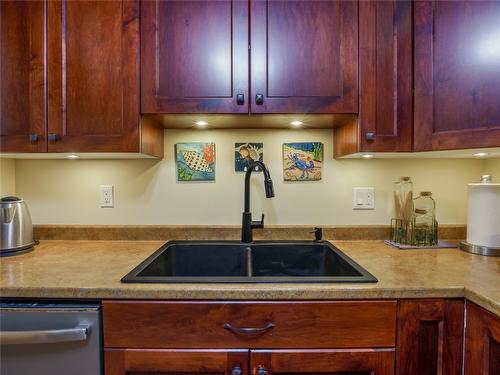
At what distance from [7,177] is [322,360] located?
1687 millimetres

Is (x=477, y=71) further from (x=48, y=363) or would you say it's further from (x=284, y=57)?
(x=48, y=363)

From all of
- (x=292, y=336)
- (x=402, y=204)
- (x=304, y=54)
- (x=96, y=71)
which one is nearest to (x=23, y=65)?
(x=96, y=71)

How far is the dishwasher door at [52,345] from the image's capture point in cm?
91

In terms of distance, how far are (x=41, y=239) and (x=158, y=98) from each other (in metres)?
1.01

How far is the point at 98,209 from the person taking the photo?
1.55 metres

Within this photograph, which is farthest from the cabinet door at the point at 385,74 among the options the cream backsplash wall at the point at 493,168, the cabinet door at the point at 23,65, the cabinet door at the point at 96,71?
the cabinet door at the point at 23,65

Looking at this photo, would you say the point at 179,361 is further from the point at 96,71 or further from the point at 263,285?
the point at 96,71

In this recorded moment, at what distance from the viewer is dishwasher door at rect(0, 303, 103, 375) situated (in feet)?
2.98

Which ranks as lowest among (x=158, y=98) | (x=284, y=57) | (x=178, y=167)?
(x=178, y=167)

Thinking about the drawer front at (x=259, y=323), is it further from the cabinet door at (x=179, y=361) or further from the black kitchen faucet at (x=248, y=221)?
the black kitchen faucet at (x=248, y=221)

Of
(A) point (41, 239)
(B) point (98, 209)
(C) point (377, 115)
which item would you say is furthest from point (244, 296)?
(A) point (41, 239)

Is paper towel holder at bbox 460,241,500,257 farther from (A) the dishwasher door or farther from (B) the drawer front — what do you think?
(A) the dishwasher door

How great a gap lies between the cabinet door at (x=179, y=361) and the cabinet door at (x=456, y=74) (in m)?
1.05

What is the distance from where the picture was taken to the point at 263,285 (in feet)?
3.08
